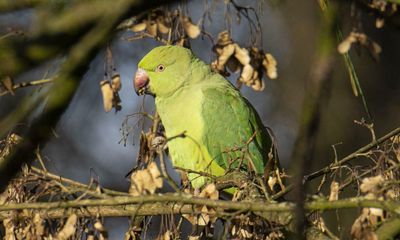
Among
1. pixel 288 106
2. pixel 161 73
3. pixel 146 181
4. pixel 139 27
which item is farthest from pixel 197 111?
pixel 288 106

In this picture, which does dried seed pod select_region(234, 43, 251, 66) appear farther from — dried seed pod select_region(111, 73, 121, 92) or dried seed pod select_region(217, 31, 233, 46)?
dried seed pod select_region(111, 73, 121, 92)

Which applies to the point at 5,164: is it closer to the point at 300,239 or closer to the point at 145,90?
the point at 300,239

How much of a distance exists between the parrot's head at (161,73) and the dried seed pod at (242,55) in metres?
1.90

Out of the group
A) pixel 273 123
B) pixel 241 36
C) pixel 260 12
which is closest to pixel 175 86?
pixel 260 12

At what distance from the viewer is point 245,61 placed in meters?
3.19

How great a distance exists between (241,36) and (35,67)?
29.0 feet

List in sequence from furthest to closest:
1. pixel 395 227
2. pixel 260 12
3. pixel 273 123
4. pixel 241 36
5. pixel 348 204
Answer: pixel 273 123 → pixel 241 36 → pixel 260 12 → pixel 395 227 → pixel 348 204

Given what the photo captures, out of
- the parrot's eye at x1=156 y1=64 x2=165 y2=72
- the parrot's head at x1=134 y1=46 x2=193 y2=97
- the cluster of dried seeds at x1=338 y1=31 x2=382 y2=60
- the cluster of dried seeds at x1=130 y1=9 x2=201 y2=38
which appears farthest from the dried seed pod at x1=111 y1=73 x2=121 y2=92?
the parrot's eye at x1=156 y1=64 x2=165 y2=72

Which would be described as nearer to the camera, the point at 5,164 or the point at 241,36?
the point at 5,164

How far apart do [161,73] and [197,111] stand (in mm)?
454

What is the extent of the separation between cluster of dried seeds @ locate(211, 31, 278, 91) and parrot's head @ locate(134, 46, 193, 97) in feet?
6.07

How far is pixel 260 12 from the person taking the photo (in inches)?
137

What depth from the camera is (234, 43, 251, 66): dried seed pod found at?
318cm

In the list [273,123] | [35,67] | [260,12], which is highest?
[260,12]
